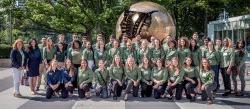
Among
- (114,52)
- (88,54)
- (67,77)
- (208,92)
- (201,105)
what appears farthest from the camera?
(88,54)

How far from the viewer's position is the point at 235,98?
45.4 feet

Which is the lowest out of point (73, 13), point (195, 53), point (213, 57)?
point (213, 57)

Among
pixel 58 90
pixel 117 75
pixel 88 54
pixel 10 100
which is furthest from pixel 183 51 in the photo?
pixel 10 100

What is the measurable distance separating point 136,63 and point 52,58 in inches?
94.6

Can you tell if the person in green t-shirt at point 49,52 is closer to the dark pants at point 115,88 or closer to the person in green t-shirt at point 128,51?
the person in green t-shirt at point 128,51

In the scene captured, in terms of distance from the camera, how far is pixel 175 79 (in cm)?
1359

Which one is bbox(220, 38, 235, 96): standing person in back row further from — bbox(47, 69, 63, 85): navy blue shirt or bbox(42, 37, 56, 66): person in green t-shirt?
bbox(42, 37, 56, 66): person in green t-shirt

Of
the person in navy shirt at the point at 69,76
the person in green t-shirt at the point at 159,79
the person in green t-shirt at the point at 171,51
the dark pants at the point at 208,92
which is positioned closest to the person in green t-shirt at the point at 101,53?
the person in navy shirt at the point at 69,76

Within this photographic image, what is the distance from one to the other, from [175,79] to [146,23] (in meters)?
4.46

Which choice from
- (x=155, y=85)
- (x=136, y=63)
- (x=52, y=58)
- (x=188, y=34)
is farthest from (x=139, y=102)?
(x=188, y=34)

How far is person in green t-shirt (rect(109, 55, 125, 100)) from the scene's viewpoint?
13.9 m

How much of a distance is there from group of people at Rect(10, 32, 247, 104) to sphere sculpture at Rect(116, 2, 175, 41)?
2455 mm

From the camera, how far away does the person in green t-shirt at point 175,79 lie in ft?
44.3

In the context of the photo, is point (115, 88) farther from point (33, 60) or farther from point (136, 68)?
point (33, 60)
